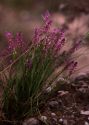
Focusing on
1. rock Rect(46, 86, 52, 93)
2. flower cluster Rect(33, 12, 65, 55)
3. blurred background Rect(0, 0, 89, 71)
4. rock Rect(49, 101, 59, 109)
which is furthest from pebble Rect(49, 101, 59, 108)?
blurred background Rect(0, 0, 89, 71)

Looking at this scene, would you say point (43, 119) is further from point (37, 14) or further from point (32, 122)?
point (37, 14)

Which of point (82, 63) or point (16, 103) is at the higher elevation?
point (82, 63)

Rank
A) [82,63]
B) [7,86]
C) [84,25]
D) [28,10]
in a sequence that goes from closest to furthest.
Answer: [7,86] → [82,63] → [84,25] → [28,10]

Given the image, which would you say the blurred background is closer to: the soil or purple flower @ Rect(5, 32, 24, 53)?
the soil

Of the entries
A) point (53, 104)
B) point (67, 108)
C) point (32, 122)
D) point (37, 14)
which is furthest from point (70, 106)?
point (37, 14)

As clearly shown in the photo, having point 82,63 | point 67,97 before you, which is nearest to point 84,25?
point 82,63

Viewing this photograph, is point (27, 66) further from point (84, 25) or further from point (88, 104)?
point (84, 25)
